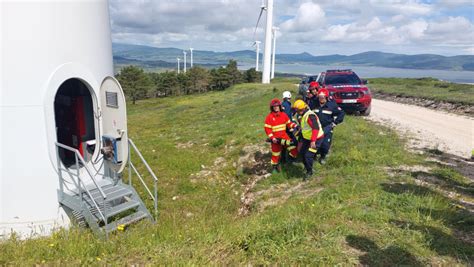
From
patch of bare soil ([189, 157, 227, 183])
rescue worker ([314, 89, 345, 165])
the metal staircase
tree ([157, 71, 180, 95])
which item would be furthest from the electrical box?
tree ([157, 71, 180, 95])

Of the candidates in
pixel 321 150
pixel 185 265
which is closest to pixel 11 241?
pixel 185 265

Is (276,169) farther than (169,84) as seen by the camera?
No

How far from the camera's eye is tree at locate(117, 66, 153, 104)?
219ft

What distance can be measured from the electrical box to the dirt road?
26.1ft

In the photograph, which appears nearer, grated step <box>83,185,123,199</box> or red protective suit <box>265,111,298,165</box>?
grated step <box>83,185,123,199</box>

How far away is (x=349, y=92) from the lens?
43.0 feet

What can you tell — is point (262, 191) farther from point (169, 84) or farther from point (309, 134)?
point (169, 84)

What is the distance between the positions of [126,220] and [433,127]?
36.5 ft

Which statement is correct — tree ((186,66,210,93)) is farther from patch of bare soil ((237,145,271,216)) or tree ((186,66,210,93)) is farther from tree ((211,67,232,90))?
patch of bare soil ((237,145,271,216))

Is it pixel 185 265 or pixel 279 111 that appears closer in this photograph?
pixel 185 265

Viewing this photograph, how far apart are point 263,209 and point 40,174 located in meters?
4.09

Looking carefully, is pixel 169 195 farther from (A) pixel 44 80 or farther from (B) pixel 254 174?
(A) pixel 44 80

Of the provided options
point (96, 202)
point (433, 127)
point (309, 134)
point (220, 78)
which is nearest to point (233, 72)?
point (220, 78)

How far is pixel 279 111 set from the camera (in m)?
7.29
